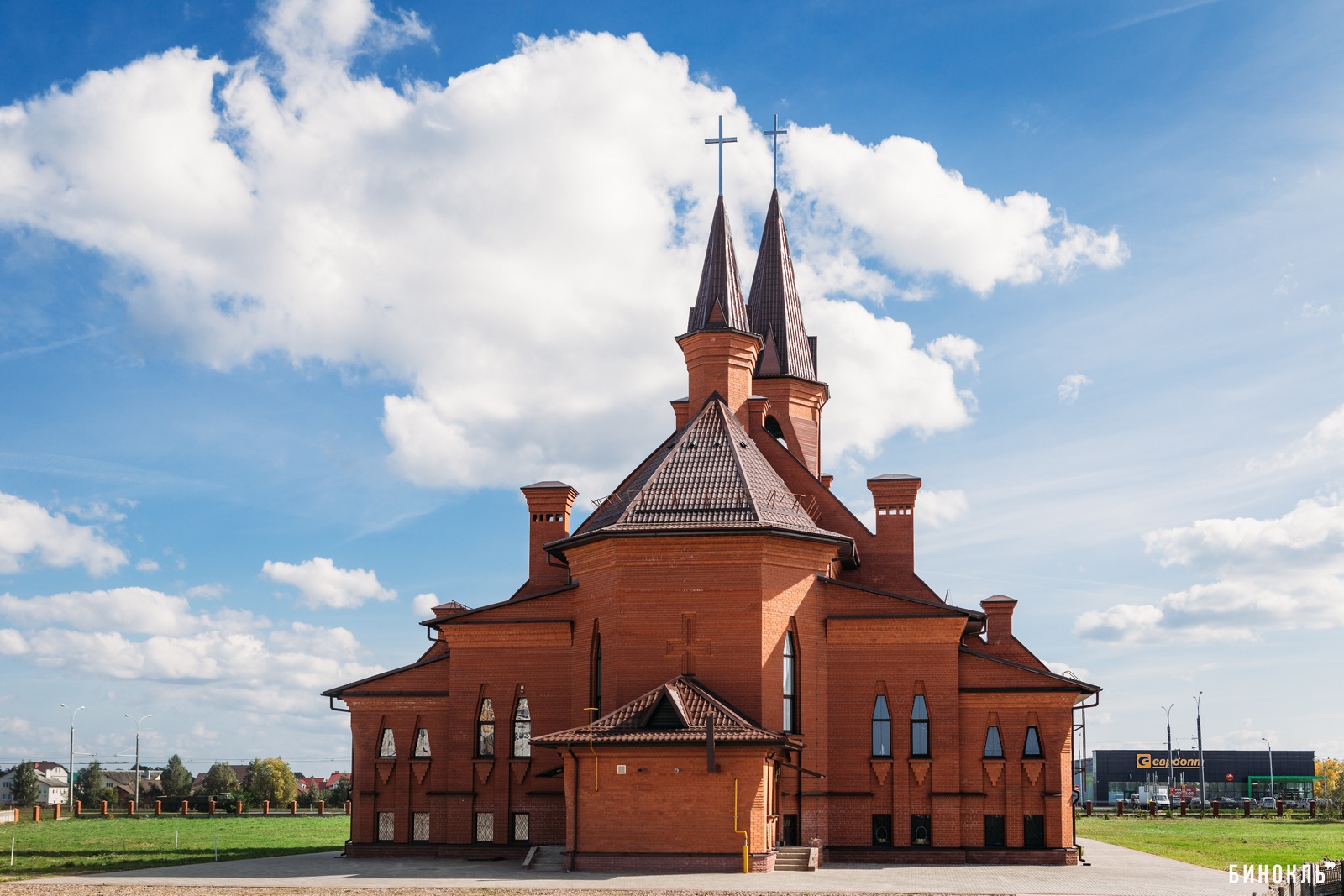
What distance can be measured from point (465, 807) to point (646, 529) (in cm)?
941

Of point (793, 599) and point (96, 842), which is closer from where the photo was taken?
point (793, 599)

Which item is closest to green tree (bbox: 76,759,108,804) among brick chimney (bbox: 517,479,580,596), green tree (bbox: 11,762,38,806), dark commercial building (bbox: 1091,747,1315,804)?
green tree (bbox: 11,762,38,806)

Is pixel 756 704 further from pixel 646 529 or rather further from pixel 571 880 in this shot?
pixel 571 880

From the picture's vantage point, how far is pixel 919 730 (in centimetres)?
3231

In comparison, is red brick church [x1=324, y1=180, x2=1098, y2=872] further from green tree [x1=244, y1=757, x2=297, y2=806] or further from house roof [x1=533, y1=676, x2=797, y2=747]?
green tree [x1=244, y1=757, x2=297, y2=806]

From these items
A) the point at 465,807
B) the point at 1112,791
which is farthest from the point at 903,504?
the point at 1112,791

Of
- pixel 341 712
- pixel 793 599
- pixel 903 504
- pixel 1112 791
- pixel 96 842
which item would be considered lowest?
pixel 1112 791

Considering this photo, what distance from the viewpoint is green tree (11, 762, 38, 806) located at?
100m

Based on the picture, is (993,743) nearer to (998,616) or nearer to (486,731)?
(998,616)

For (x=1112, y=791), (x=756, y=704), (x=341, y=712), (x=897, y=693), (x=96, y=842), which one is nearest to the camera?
(x=756, y=704)

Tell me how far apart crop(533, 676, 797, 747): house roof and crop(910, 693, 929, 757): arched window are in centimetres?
485

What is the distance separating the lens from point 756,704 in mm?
29828

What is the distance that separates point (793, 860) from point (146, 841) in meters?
24.7

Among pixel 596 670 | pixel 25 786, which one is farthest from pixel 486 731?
pixel 25 786
